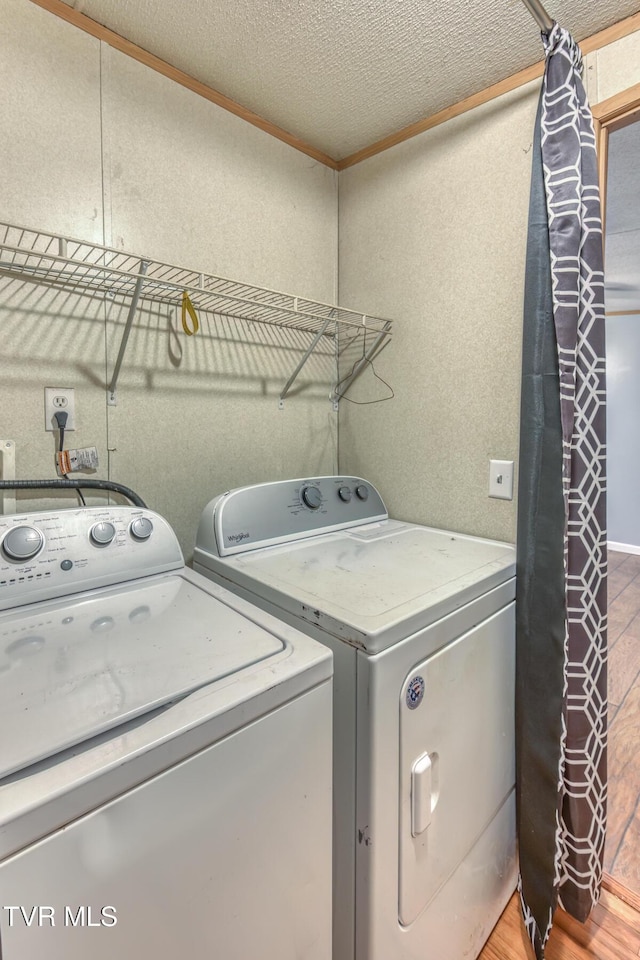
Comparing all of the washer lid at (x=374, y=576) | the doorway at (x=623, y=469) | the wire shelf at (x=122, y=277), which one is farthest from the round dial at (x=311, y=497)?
the doorway at (x=623, y=469)

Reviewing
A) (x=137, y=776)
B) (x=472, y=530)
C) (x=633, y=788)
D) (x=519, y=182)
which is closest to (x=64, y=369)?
(x=137, y=776)

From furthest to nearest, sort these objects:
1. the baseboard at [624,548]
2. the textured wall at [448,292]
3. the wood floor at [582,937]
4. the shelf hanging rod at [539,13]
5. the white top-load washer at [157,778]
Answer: the baseboard at [624,548], the textured wall at [448,292], the wood floor at [582,937], the shelf hanging rod at [539,13], the white top-load washer at [157,778]

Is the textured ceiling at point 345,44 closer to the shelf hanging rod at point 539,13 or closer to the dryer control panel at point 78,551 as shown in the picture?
the shelf hanging rod at point 539,13

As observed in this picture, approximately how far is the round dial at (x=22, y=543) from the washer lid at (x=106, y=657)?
0.12 m

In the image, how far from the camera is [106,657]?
2.66ft

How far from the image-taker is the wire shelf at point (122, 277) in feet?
3.86

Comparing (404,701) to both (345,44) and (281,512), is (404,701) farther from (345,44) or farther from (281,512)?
(345,44)

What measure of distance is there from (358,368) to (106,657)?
1.50m

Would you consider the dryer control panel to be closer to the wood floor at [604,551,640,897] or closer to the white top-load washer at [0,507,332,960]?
the white top-load washer at [0,507,332,960]

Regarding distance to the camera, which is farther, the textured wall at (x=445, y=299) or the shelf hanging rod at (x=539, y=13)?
the textured wall at (x=445, y=299)

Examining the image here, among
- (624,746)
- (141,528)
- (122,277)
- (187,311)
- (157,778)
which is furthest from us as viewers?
(624,746)

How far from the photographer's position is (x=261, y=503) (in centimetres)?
147

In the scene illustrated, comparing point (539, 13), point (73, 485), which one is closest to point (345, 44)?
point (539, 13)

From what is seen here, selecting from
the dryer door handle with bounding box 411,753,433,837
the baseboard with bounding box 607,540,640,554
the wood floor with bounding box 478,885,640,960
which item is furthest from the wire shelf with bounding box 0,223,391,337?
the baseboard with bounding box 607,540,640,554
